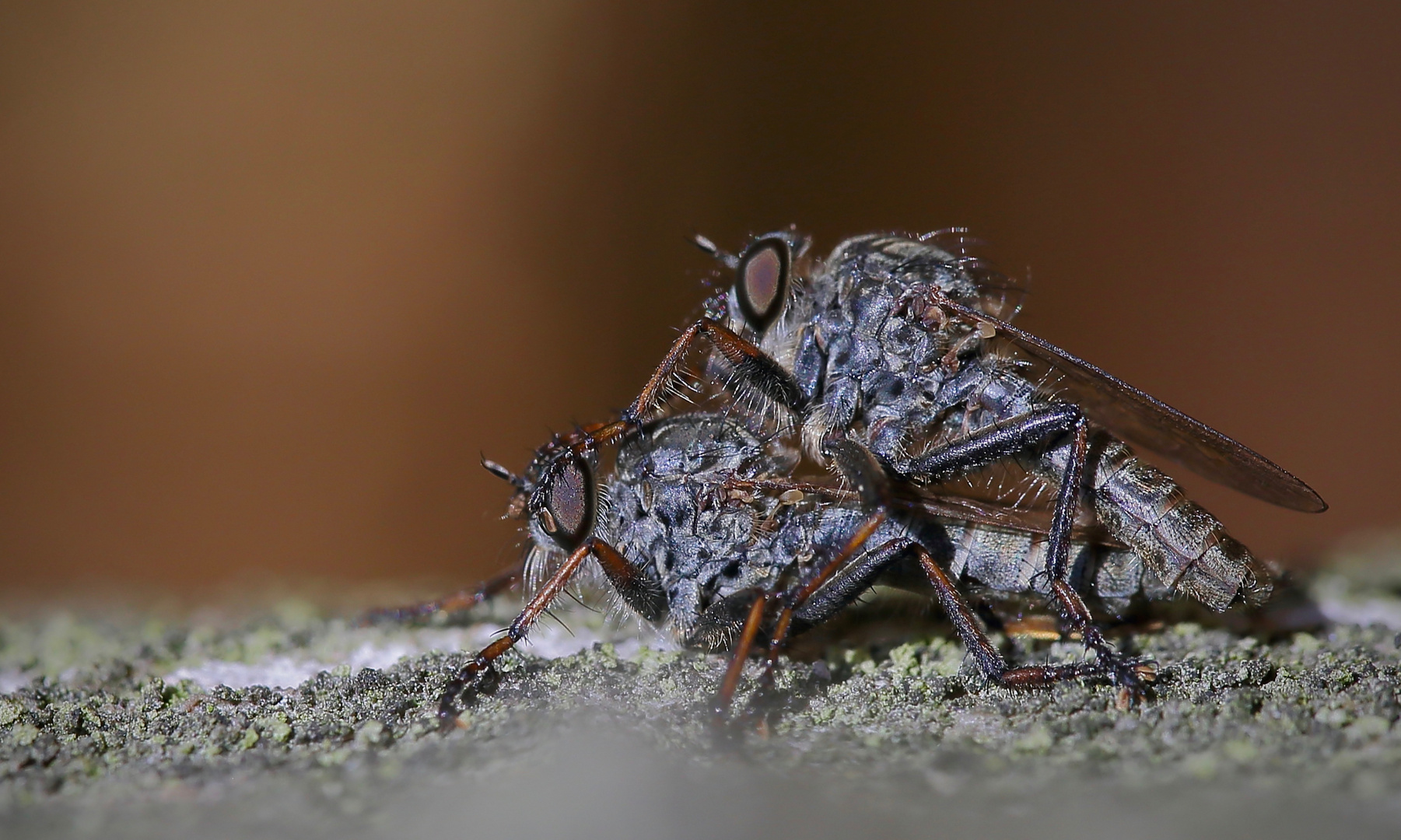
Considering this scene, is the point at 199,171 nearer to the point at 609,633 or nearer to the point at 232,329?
the point at 232,329

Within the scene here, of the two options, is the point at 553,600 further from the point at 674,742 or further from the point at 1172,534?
the point at 1172,534

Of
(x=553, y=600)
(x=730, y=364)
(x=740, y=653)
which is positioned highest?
(x=730, y=364)

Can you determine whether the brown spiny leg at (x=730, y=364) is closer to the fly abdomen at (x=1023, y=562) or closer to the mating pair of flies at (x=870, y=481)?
the mating pair of flies at (x=870, y=481)

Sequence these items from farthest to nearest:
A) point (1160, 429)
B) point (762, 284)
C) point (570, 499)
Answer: point (1160, 429) → point (762, 284) → point (570, 499)

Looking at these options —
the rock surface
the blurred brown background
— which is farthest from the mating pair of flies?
the blurred brown background

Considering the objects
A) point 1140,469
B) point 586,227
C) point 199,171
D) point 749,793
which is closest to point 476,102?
point 586,227

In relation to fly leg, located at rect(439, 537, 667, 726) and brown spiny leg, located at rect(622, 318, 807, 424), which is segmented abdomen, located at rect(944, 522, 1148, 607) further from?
fly leg, located at rect(439, 537, 667, 726)

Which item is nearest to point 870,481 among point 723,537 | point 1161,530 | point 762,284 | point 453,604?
point 723,537
